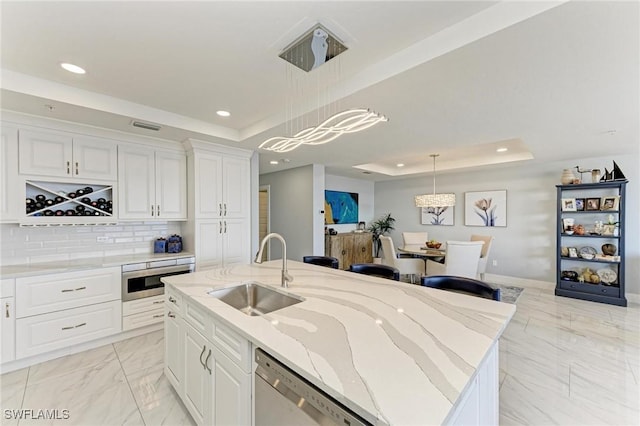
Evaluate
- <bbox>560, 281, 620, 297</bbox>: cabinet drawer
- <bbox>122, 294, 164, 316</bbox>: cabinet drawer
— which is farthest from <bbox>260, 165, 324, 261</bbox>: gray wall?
<bbox>560, 281, 620, 297</bbox>: cabinet drawer

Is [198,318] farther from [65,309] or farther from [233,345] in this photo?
[65,309]

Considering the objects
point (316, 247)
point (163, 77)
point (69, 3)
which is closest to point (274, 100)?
point (163, 77)

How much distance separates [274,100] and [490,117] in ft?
7.13

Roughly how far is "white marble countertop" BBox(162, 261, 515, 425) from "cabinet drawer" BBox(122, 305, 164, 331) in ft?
4.91

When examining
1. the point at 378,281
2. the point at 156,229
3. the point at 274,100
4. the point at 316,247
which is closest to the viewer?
the point at 378,281

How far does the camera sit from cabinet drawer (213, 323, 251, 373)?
49.1 inches

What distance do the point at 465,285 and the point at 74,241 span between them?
4108mm

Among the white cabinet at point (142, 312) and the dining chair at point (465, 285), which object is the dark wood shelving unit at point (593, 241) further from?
the white cabinet at point (142, 312)

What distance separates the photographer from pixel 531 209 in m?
5.09

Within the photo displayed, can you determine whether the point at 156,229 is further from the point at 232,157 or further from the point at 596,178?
the point at 596,178

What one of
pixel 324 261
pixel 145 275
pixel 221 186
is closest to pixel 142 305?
pixel 145 275

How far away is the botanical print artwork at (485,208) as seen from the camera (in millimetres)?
5387

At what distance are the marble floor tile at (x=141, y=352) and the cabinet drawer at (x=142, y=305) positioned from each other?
31 cm

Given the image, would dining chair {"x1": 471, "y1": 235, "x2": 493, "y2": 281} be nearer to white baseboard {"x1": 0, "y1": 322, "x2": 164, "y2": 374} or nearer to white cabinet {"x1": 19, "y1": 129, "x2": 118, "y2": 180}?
white baseboard {"x1": 0, "y1": 322, "x2": 164, "y2": 374}
